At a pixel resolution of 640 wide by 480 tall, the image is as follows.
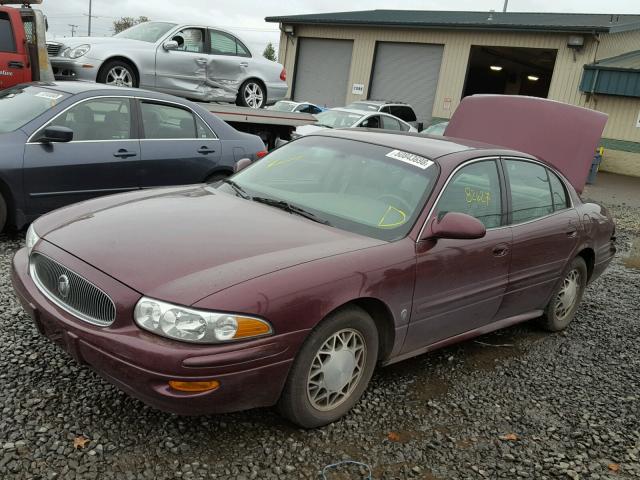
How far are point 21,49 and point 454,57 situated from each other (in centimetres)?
1701

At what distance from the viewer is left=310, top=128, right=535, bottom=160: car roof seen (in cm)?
390

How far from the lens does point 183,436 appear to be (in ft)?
9.41

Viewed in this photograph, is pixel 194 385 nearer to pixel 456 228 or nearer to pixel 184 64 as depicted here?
pixel 456 228

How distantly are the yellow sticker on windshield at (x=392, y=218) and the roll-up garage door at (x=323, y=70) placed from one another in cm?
2189

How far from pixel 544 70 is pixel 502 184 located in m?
28.6

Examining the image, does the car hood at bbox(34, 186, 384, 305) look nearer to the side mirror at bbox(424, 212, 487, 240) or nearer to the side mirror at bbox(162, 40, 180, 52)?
the side mirror at bbox(424, 212, 487, 240)

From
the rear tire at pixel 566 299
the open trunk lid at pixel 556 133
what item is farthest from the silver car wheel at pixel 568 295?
the open trunk lid at pixel 556 133

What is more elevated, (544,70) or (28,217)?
(544,70)

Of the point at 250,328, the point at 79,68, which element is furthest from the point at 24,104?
the point at 250,328

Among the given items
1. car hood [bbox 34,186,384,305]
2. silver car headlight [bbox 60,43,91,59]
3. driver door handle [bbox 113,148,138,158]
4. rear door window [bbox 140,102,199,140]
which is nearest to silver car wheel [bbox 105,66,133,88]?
silver car headlight [bbox 60,43,91,59]

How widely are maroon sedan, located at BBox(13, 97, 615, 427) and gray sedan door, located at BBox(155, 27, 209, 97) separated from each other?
17.9ft

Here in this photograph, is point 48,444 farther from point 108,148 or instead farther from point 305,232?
point 108,148

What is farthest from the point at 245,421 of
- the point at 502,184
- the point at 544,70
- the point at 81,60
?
the point at 544,70

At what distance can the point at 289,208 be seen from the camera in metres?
3.60
